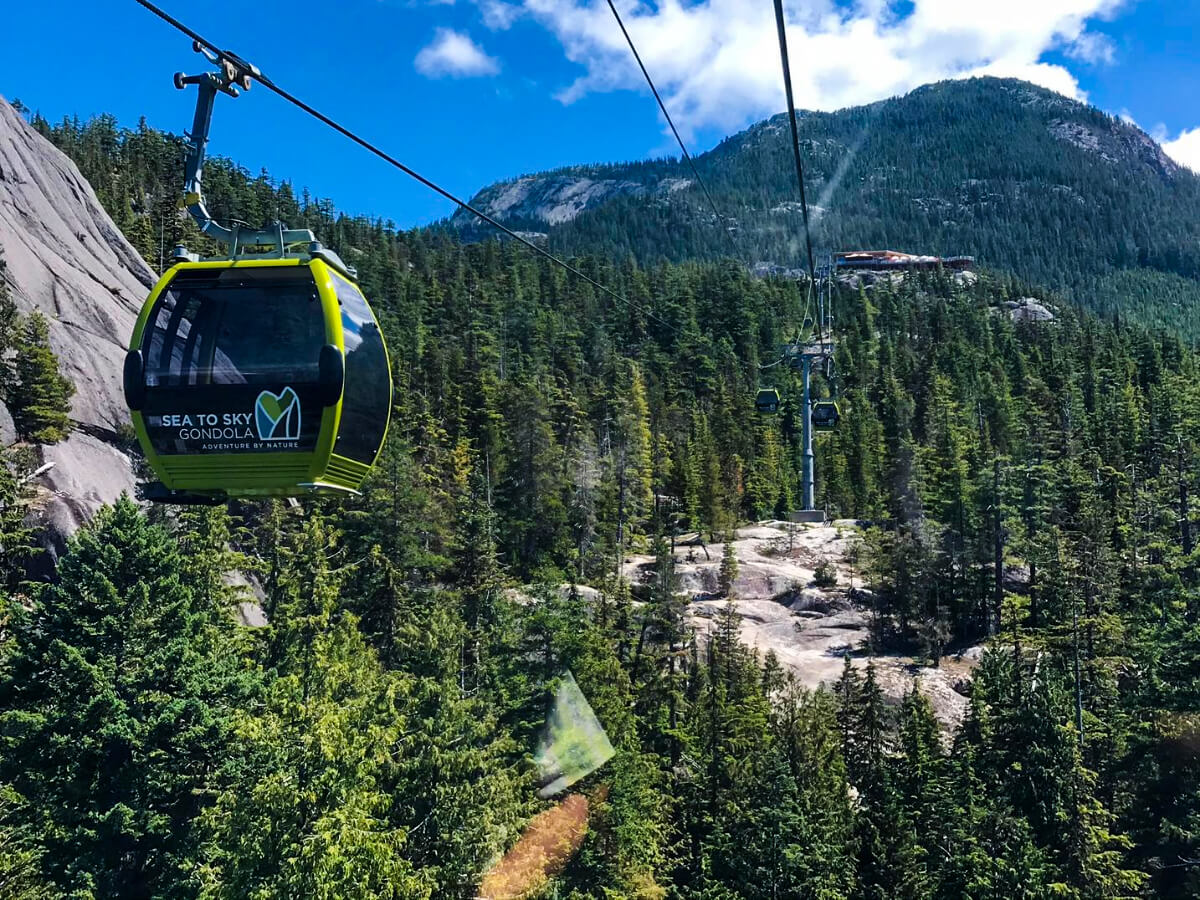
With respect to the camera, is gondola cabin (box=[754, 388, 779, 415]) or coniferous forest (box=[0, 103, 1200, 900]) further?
gondola cabin (box=[754, 388, 779, 415])

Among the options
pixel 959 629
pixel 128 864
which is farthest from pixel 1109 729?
pixel 128 864

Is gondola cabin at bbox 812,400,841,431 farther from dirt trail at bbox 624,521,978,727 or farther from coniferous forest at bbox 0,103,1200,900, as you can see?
dirt trail at bbox 624,521,978,727

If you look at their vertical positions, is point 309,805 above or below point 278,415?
below

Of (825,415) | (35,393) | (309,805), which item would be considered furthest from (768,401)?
(35,393)

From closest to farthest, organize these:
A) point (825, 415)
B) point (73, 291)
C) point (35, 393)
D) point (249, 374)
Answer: point (249, 374) → point (825, 415) → point (35, 393) → point (73, 291)

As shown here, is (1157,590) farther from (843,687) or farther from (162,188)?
(162,188)

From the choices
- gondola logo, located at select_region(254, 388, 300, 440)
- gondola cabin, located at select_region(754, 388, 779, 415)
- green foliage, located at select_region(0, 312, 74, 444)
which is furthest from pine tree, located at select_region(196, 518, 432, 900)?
gondola cabin, located at select_region(754, 388, 779, 415)

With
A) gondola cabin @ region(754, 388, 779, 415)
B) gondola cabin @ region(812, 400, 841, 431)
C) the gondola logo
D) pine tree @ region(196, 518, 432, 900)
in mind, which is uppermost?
gondola cabin @ region(754, 388, 779, 415)

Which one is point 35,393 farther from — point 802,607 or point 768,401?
point 802,607
